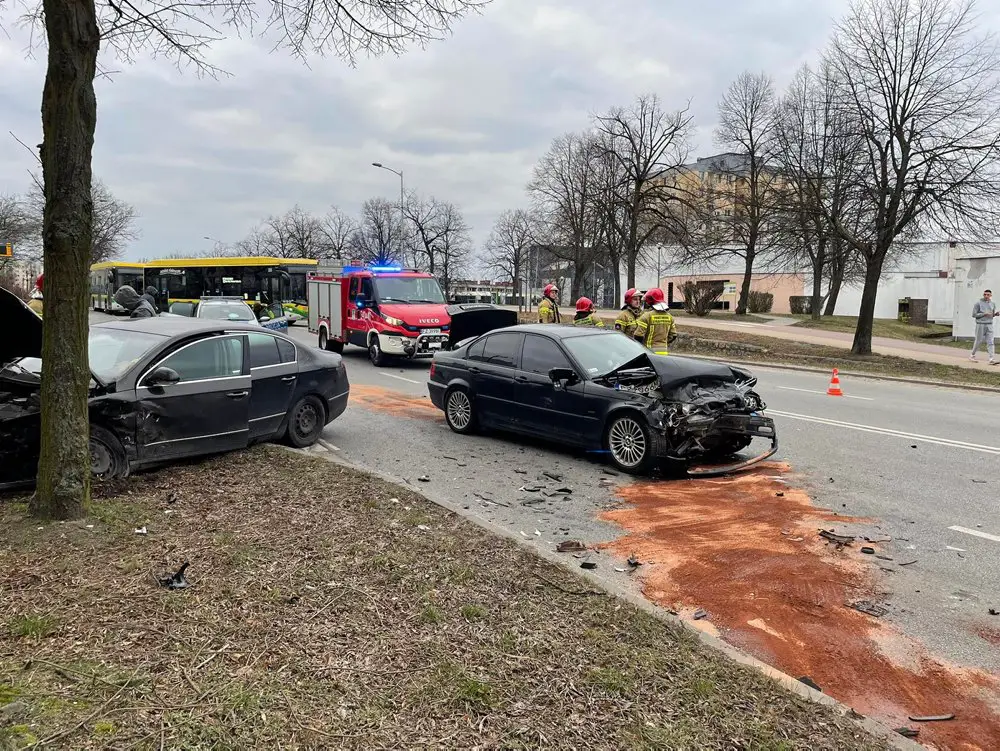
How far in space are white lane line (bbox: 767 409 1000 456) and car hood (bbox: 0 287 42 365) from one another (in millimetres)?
9697

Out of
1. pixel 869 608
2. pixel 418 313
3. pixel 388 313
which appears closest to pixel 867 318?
pixel 418 313

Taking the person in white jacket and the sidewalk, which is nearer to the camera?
the person in white jacket

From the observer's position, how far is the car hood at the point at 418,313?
17125 millimetres

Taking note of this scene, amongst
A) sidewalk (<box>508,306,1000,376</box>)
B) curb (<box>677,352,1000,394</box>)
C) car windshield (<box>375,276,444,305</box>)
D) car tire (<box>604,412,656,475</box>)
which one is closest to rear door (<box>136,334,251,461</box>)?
car tire (<box>604,412,656,475</box>)

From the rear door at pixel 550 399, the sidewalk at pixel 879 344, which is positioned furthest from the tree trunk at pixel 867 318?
the rear door at pixel 550 399

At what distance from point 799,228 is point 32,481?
844 inches

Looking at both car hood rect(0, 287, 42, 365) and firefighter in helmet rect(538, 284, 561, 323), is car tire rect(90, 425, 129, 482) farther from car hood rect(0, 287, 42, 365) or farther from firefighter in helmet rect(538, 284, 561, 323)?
firefighter in helmet rect(538, 284, 561, 323)

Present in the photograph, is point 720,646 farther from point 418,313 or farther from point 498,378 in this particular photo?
point 418,313

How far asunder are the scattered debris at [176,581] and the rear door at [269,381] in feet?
11.9

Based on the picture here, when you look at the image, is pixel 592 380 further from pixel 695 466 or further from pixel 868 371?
pixel 868 371

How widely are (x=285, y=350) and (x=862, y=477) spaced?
644 cm

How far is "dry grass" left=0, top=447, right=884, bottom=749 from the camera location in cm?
275

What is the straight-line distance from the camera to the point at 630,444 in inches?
298

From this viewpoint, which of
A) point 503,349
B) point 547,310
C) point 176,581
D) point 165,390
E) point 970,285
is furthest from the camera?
point 970,285
